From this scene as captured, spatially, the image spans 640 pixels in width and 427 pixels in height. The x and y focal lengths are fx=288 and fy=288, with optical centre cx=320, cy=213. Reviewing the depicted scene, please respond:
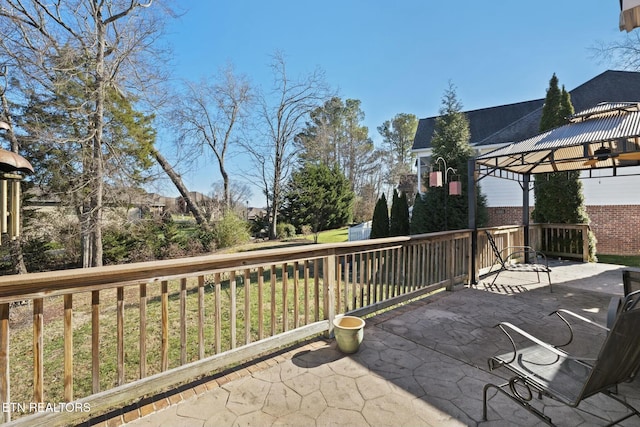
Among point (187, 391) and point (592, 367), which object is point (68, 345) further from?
point (592, 367)

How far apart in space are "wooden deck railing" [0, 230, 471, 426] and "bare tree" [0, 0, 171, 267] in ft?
13.2

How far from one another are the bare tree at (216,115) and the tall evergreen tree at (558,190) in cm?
1335

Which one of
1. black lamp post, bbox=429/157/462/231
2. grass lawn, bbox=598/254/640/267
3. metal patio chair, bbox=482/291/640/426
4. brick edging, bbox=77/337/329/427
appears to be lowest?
grass lawn, bbox=598/254/640/267

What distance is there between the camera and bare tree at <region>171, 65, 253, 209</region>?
15.8 m

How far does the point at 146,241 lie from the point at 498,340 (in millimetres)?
11559

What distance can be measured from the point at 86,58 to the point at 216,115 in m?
7.96

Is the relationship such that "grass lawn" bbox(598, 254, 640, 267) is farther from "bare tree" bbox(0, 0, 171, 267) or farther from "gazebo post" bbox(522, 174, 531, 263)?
"bare tree" bbox(0, 0, 171, 267)

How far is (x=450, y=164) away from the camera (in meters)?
8.91

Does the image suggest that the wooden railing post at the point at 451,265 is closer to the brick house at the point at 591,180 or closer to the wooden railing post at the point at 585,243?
the brick house at the point at 591,180

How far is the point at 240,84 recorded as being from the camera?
53.5ft

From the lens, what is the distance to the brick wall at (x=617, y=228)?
8.95 metres

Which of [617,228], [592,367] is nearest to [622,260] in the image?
[617,228]

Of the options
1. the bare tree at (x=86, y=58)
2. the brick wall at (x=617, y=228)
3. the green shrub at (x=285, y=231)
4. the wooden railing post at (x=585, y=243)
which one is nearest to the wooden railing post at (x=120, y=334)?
the bare tree at (x=86, y=58)

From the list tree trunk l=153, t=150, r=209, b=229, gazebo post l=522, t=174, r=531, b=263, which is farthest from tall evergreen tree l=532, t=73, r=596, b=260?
tree trunk l=153, t=150, r=209, b=229
